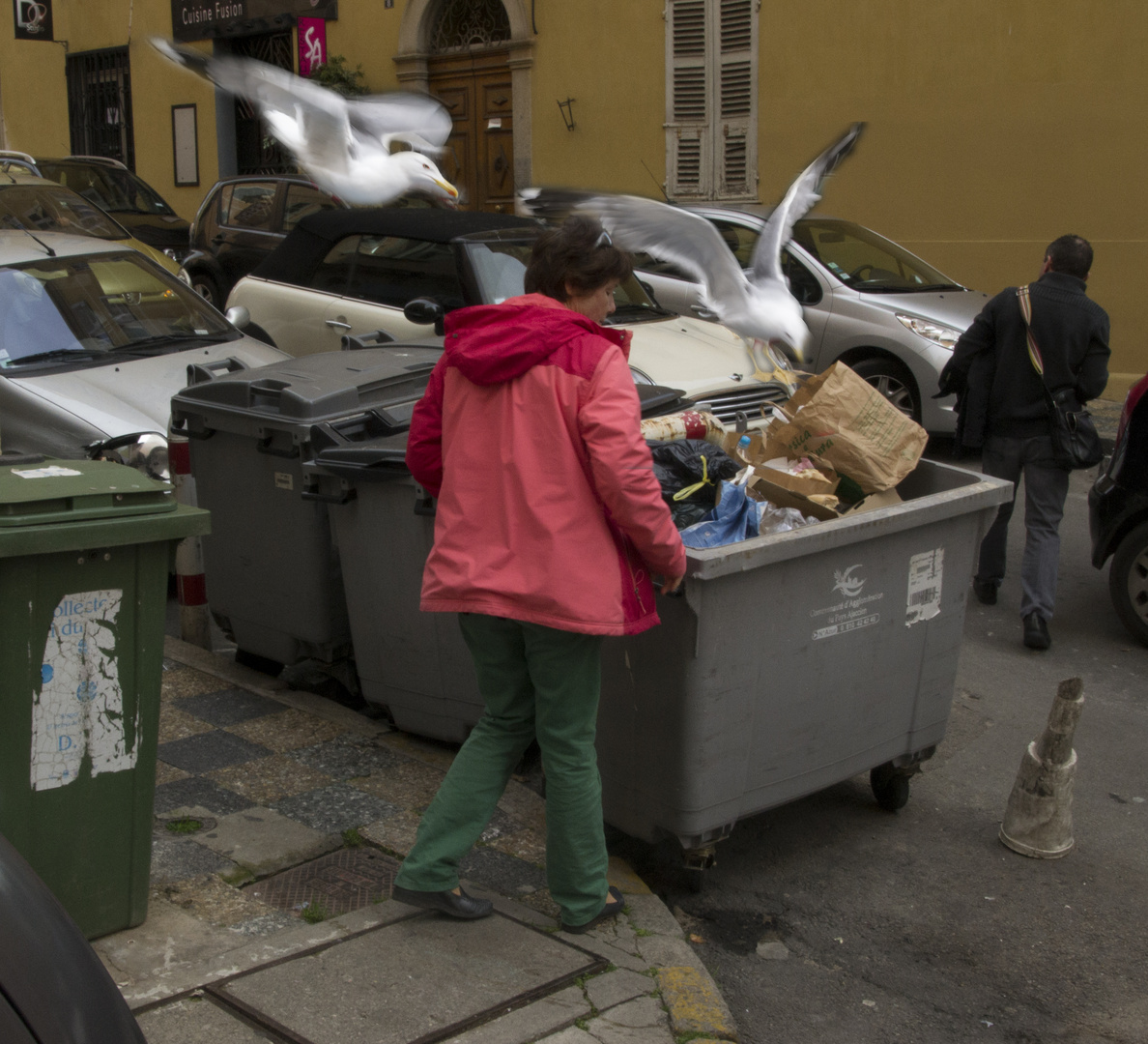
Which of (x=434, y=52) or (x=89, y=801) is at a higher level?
(x=434, y=52)

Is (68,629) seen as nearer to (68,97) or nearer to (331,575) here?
(331,575)

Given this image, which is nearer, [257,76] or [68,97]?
[257,76]

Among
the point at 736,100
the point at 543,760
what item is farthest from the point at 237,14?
the point at 543,760

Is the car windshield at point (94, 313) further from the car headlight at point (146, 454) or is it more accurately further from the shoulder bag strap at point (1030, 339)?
the shoulder bag strap at point (1030, 339)

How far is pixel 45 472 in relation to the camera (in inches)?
117

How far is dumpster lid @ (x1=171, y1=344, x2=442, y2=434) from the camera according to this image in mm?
4453

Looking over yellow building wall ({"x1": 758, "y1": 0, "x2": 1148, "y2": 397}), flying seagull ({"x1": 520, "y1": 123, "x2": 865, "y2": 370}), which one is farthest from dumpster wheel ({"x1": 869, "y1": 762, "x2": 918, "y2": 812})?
yellow building wall ({"x1": 758, "y1": 0, "x2": 1148, "y2": 397})

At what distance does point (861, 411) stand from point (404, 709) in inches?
69.1

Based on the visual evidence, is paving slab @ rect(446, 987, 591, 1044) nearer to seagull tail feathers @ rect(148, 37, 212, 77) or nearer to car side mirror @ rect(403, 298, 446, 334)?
seagull tail feathers @ rect(148, 37, 212, 77)

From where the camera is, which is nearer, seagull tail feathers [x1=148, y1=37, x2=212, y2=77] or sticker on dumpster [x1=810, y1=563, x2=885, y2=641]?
sticker on dumpster [x1=810, y1=563, x2=885, y2=641]

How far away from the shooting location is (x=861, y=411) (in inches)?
154

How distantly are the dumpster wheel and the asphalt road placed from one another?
0.04 metres

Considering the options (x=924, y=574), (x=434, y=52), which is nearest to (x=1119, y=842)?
(x=924, y=574)

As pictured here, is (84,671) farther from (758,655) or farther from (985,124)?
(985,124)
